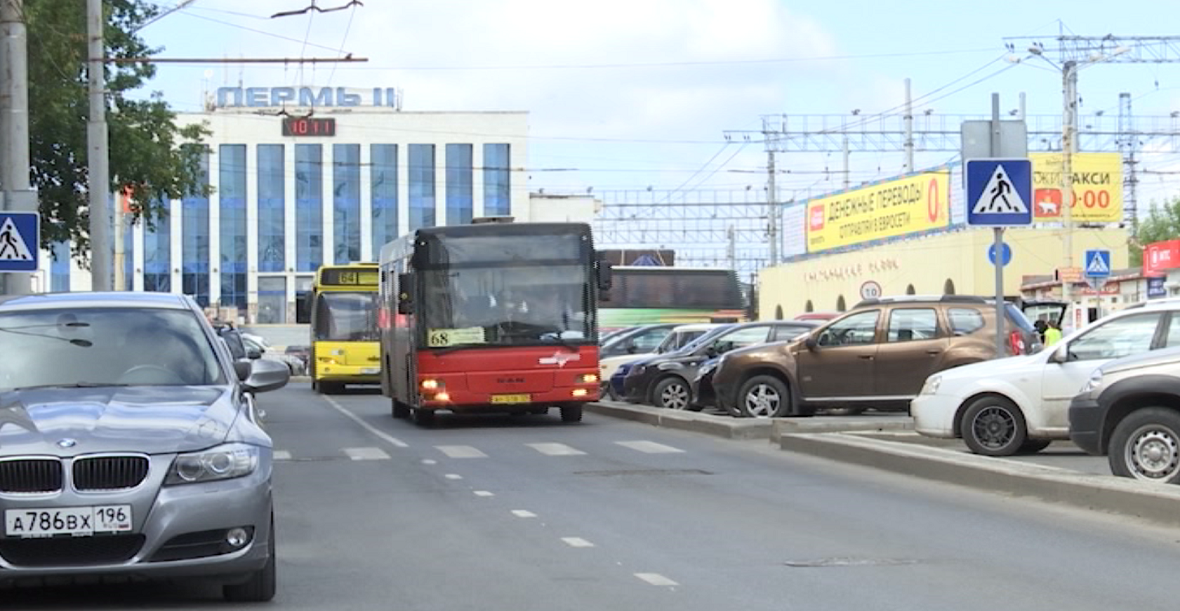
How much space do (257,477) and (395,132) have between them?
8869 cm

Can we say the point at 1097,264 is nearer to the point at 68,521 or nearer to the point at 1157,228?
the point at 68,521

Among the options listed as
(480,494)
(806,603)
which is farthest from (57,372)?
(480,494)

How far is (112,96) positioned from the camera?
3628 centimetres

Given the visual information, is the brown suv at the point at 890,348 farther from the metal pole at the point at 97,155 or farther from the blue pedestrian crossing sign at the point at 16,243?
the metal pole at the point at 97,155

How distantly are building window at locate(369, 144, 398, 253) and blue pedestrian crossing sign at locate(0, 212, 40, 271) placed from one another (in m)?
75.8

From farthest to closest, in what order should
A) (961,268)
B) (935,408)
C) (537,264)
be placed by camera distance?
1. (961,268)
2. (537,264)
3. (935,408)

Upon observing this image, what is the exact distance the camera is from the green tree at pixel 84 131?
31781mm

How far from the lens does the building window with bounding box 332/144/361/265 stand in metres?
96.3

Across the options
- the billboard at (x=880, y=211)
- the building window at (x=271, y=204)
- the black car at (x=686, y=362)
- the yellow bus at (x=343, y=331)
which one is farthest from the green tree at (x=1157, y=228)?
the black car at (x=686, y=362)

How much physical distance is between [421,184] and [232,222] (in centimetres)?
1044

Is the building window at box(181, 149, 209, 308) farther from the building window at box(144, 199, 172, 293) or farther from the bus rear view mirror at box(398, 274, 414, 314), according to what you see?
the bus rear view mirror at box(398, 274, 414, 314)

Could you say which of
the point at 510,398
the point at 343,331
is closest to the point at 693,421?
the point at 510,398

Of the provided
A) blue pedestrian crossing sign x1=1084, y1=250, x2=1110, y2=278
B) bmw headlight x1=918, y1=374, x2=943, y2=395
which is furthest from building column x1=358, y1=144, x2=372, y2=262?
bmw headlight x1=918, y1=374, x2=943, y2=395

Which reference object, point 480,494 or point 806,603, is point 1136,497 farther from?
point 480,494
